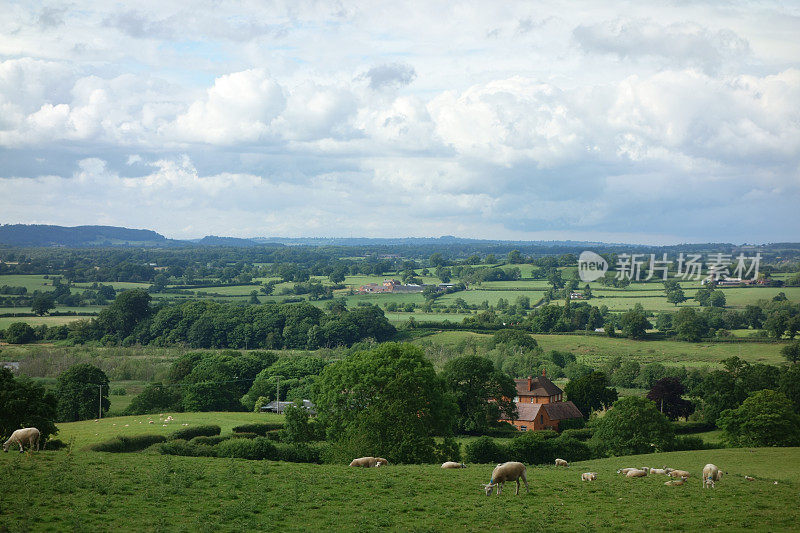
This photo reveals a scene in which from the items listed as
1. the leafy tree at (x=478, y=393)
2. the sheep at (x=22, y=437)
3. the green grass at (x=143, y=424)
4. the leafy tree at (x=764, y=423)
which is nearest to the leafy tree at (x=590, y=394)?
the leafy tree at (x=478, y=393)

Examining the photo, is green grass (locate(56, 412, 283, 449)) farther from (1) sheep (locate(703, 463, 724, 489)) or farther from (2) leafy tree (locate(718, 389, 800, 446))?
(2) leafy tree (locate(718, 389, 800, 446))

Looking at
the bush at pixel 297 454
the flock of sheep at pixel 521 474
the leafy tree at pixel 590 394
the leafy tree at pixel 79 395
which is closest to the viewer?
the flock of sheep at pixel 521 474

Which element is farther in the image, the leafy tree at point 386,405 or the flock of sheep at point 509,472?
the leafy tree at point 386,405

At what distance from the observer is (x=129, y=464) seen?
27672mm

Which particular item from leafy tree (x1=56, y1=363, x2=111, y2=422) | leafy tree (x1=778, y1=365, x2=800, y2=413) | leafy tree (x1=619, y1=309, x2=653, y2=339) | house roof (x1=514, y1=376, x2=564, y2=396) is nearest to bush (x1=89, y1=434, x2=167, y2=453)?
leafy tree (x1=56, y1=363, x2=111, y2=422)

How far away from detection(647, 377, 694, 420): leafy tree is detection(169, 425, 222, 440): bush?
146 ft

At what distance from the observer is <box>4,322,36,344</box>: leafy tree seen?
114019mm

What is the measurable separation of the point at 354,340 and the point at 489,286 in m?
74.1

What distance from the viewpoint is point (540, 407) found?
6944 centimetres

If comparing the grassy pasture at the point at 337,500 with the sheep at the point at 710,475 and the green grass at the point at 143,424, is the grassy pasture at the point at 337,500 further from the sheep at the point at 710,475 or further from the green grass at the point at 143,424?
the green grass at the point at 143,424

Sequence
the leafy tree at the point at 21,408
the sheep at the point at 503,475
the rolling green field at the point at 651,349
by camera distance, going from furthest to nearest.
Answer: the rolling green field at the point at 651,349, the leafy tree at the point at 21,408, the sheep at the point at 503,475

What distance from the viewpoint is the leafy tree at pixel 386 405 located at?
3794 cm

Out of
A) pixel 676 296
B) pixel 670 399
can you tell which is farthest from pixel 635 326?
pixel 670 399

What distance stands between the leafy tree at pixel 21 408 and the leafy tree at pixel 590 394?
178 ft
